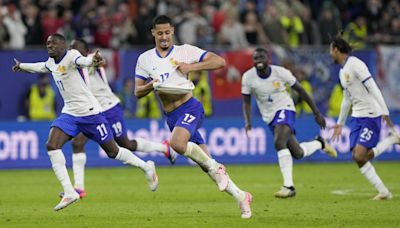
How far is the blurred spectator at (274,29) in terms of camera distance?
2614 cm

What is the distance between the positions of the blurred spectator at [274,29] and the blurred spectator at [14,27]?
6.66 meters

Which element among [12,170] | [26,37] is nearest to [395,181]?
[12,170]

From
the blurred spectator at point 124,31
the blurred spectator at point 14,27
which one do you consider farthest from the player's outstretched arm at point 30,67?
the blurred spectator at point 124,31

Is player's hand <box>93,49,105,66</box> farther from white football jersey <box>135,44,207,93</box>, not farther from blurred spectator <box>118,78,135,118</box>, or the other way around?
blurred spectator <box>118,78,135,118</box>

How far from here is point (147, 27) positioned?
82.9ft

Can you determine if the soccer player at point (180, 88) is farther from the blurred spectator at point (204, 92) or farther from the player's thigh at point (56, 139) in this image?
the blurred spectator at point (204, 92)

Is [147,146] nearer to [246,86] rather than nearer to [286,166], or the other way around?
[246,86]

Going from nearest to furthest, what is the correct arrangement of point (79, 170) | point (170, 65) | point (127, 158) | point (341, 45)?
1. point (170, 65)
2. point (127, 158)
3. point (341, 45)
4. point (79, 170)

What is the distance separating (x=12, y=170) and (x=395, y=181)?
359 inches

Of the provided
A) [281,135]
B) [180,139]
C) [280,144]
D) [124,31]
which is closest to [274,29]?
[124,31]

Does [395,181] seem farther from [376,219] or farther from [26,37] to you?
[26,37]

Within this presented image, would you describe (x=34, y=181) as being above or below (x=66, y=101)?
below

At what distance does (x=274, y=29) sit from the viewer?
2611cm

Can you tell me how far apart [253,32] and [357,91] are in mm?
11406
